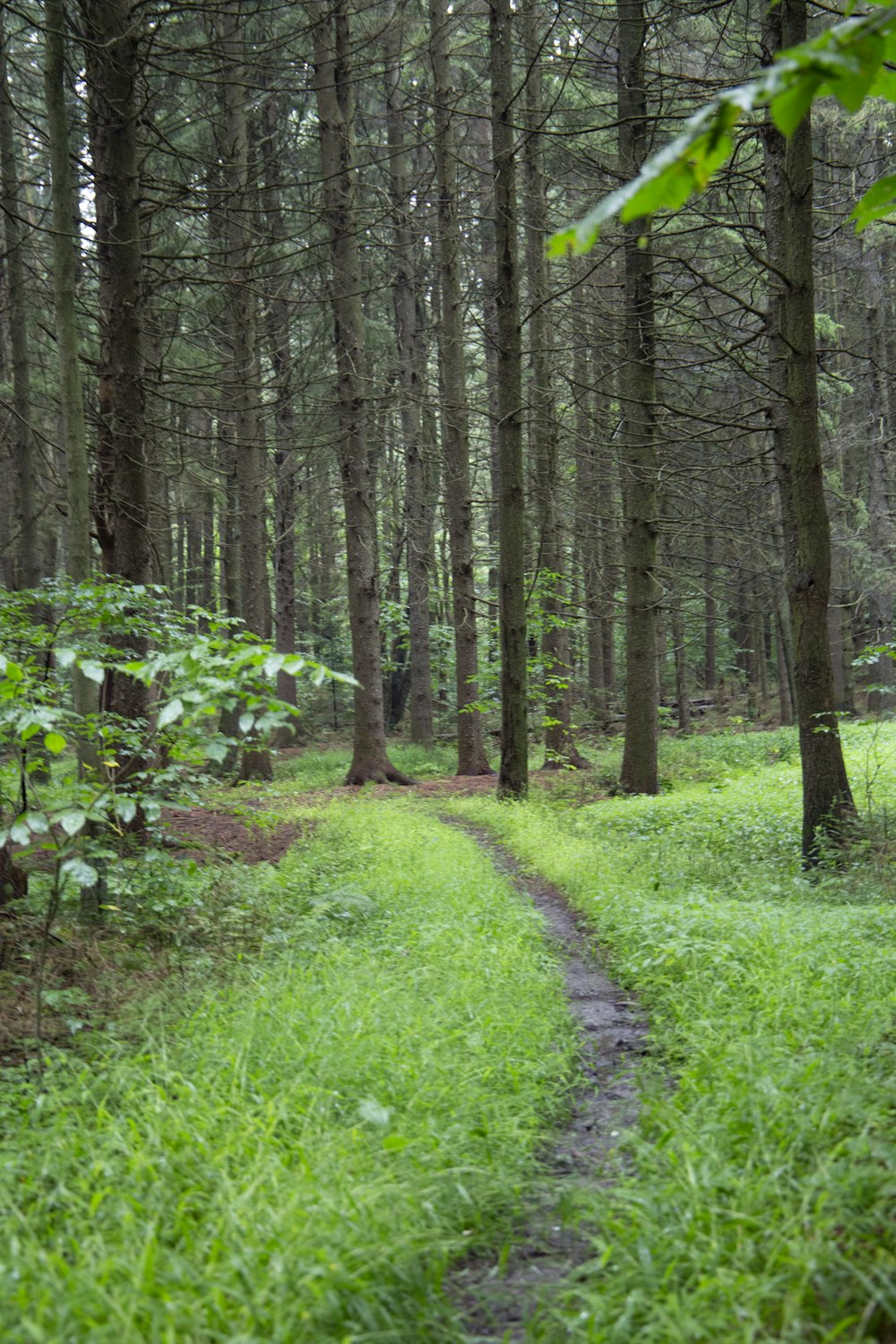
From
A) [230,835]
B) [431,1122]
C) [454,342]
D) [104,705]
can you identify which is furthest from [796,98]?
[454,342]

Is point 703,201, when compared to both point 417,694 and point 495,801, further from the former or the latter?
point 417,694

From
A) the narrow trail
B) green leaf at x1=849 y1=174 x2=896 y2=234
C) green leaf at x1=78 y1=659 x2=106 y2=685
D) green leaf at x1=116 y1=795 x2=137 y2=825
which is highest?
green leaf at x1=849 y1=174 x2=896 y2=234

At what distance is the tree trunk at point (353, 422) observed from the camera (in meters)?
15.1

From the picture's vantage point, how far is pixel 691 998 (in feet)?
15.8

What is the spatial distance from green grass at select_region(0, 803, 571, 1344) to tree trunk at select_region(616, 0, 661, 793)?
7898 mm

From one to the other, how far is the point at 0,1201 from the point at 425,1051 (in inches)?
69.5

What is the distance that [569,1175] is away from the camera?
347 cm

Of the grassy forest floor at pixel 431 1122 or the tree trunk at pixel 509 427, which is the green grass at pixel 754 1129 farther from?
the tree trunk at pixel 509 427

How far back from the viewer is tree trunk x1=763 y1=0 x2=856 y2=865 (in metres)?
7.80

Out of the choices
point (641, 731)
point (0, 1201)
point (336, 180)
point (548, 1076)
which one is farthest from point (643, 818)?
point (336, 180)

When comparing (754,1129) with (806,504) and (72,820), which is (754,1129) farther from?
(806,504)

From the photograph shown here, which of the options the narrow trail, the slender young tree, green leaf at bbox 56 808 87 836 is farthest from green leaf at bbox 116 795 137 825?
the slender young tree

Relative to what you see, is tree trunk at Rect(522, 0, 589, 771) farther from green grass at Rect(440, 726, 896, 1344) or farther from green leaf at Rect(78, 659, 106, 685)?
green leaf at Rect(78, 659, 106, 685)

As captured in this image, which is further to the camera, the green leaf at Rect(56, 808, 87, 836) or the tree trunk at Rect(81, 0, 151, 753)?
the tree trunk at Rect(81, 0, 151, 753)
